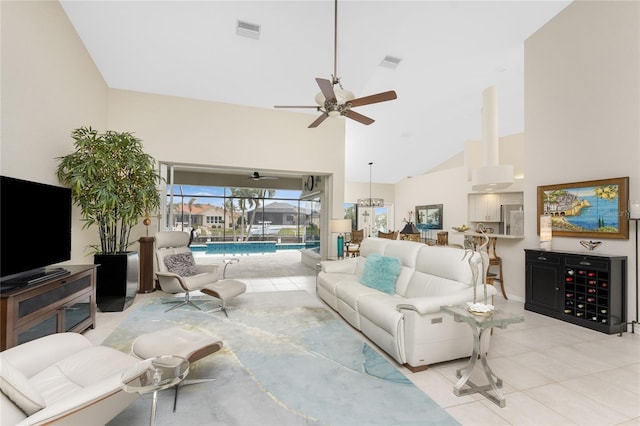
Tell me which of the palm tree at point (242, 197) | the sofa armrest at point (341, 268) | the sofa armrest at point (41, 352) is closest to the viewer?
the sofa armrest at point (41, 352)

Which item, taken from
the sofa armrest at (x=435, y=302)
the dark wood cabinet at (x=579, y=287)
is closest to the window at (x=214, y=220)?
the dark wood cabinet at (x=579, y=287)

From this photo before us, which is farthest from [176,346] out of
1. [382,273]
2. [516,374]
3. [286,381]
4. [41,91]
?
[41,91]

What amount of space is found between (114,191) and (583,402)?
5.09 meters

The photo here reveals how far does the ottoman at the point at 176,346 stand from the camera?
2.15 meters

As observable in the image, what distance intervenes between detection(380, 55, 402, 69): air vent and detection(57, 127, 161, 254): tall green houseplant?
4.09 m

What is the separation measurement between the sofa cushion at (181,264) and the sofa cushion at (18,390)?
328 cm

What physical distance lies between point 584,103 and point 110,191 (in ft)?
20.5

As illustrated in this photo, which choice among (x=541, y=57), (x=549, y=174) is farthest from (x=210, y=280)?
(x=541, y=57)

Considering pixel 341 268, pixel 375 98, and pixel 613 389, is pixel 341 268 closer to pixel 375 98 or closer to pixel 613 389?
pixel 375 98

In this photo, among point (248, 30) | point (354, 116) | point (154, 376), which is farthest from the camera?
point (248, 30)

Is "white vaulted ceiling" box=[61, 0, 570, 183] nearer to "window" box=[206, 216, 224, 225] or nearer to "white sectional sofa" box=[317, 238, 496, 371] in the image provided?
"white sectional sofa" box=[317, 238, 496, 371]

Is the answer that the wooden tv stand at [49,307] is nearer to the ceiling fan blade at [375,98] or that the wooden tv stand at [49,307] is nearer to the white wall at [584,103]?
the ceiling fan blade at [375,98]

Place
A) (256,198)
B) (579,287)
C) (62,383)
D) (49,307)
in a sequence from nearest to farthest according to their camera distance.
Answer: (62,383)
(49,307)
(579,287)
(256,198)

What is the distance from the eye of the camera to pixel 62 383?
1672 millimetres
